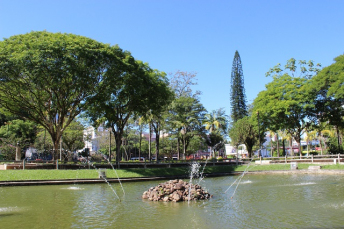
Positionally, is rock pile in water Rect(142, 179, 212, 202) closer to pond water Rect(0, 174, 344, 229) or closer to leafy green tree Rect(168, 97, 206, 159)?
pond water Rect(0, 174, 344, 229)

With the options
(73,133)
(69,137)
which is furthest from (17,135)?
(73,133)

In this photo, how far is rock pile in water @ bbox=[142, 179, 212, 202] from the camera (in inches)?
591

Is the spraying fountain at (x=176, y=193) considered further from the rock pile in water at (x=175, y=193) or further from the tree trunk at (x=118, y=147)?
the tree trunk at (x=118, y=147)

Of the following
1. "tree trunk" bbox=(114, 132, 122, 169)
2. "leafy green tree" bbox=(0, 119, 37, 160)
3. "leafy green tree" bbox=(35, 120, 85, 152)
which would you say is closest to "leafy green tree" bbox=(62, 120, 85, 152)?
"leafy green tree" bbox=(35, 120, 85, 152)

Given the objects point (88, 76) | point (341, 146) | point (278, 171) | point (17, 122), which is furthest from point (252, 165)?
point (17, 122)

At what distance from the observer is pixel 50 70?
86.5 ft

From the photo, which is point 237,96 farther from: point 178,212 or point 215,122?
point 178,212

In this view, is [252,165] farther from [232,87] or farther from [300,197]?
[232,87]

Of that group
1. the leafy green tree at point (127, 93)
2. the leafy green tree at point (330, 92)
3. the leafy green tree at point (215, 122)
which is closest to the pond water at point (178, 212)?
the leafy green tree at point (127, 93)

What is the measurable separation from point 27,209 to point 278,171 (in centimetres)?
3038

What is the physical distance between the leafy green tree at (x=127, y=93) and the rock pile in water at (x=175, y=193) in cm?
1682

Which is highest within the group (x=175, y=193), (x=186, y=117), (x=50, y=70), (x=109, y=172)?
(x=50, y=70)

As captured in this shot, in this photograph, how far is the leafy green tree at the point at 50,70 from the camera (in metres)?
26.0

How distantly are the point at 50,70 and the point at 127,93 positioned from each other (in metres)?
9.05
